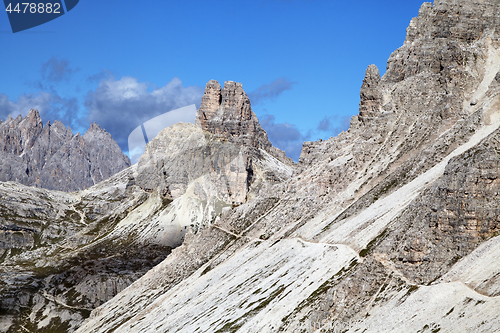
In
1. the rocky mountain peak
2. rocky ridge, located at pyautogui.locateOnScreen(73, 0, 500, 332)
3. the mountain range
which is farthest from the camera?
the rocky mountain peak

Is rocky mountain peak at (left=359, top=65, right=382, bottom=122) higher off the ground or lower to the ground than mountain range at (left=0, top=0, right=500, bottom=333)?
higher

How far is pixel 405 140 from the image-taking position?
456ft

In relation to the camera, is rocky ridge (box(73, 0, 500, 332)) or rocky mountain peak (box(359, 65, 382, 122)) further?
rocky mountain peak (box(359, 65, 382, 122))

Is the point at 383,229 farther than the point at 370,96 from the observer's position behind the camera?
No

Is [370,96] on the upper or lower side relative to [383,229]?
upper

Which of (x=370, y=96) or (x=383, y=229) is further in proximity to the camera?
(x=370, y=96)

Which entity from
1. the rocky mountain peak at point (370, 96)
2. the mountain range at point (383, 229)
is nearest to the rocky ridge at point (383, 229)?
the mountain range at point (383, 229)

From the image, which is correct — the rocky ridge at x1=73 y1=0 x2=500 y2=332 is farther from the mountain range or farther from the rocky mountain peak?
the rocky mountain peak

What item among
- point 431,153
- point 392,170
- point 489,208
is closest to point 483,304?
point 489,208

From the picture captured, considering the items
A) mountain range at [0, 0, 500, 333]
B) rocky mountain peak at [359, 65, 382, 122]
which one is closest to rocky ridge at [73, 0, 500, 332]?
mountain range at [0, 0, 500, 333]

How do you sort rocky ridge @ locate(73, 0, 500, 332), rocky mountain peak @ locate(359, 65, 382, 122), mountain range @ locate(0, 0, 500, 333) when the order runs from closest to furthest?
mountain range @ locate(0, 0, 500, 333) < rocky ridge @ locate(73, 0, 500, 332) < rocky mountain peak @ locate(359, 65, 382, 122)

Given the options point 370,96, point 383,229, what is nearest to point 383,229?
point 383,229

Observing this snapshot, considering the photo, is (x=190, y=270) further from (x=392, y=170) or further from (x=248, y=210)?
(x=392, y=170)

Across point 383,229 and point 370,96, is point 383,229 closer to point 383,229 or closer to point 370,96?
point 383,229
